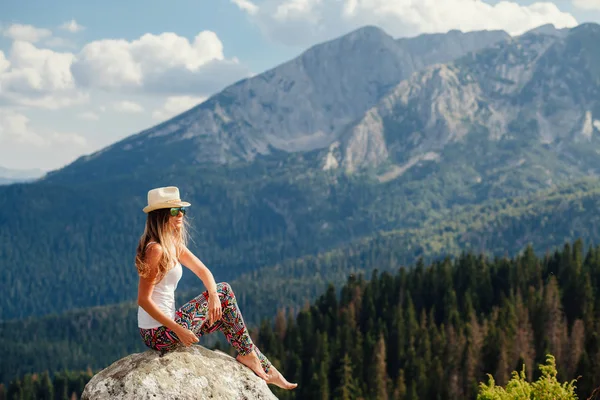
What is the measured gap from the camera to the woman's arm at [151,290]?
23.0 meters

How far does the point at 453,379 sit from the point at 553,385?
113 metres

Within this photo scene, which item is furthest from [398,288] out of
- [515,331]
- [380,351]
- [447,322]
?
[515,331]

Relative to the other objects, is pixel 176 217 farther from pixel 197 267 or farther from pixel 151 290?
pixel 151 290

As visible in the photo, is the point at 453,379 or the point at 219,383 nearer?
the point at 219,383

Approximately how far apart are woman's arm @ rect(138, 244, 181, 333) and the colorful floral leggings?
0.37 metres

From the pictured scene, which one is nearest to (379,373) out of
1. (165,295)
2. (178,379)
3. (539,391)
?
(539,391)

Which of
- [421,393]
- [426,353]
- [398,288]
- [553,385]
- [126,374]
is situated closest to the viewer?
[126,374]

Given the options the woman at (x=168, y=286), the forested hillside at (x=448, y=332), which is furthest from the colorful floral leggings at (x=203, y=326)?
the forested hillside at (x=448, y=332)

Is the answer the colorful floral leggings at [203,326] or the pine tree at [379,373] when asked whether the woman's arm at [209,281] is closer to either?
the colorful floral leggings at [203,326]

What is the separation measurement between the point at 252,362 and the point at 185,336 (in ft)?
9.32

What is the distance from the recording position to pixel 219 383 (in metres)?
23.4

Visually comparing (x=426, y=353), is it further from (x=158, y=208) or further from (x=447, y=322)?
(x=158, y=208)

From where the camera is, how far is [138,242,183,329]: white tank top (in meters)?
23.7

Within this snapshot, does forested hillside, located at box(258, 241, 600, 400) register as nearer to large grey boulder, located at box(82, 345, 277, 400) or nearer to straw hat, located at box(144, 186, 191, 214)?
large grey boulder, located at box(82, 345, 277, 400)
